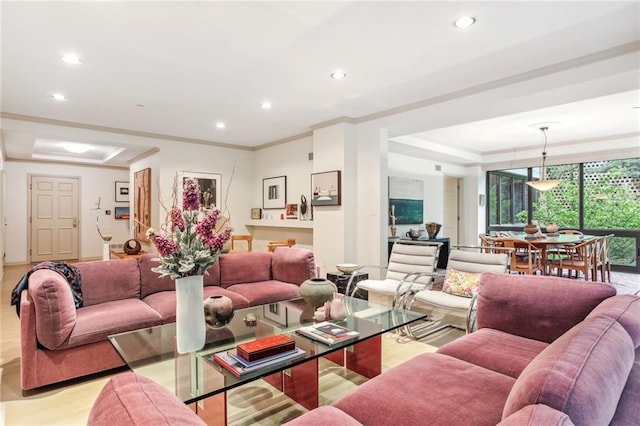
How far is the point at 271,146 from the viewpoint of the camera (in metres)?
7.13

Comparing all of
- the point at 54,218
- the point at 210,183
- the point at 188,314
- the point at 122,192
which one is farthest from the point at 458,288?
the point at 54,218

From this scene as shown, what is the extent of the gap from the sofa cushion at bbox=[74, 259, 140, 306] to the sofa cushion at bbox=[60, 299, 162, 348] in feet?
0.35

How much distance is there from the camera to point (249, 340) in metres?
2.23

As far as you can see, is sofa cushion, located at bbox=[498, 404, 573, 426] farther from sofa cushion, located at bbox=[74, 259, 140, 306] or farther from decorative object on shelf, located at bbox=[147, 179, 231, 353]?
sofa cushion, located at bbox=[74, 259, 140, 306]

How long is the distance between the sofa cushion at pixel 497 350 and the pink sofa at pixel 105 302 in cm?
200

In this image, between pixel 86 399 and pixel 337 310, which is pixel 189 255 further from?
pixel 86 399

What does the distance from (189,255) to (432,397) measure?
1.43 meters

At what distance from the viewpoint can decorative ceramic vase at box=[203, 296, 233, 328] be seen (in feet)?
7.71

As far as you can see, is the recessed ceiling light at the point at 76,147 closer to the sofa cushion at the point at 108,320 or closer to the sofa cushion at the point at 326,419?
the sofa cushion at the point at 108,320

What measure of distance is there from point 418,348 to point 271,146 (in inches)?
200

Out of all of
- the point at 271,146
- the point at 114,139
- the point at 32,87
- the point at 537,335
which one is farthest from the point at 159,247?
the point at 271,146

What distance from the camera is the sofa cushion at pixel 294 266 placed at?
13.1 feet

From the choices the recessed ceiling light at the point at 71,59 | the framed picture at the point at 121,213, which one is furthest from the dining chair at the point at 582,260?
the framed picture at the point at 121,213

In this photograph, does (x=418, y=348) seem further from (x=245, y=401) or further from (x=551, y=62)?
(x=551, y=62)
